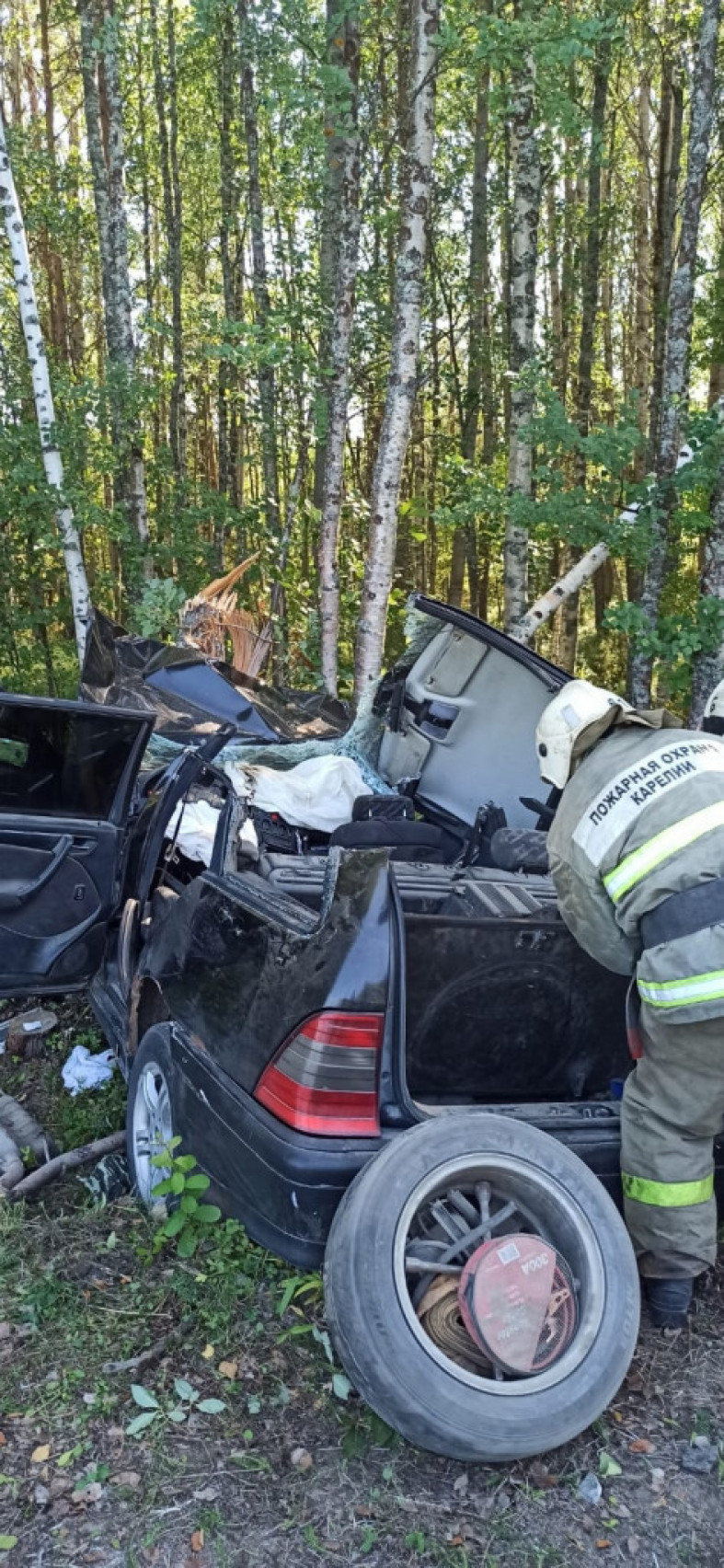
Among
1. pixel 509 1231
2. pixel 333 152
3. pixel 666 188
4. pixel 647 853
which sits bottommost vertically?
pixel 509 1231

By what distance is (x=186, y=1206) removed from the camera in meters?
2.82

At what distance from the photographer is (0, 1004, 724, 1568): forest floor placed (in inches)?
84.8

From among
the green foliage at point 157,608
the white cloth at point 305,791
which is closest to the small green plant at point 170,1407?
the white cloth at point 305,791

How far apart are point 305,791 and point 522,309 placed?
663 cm

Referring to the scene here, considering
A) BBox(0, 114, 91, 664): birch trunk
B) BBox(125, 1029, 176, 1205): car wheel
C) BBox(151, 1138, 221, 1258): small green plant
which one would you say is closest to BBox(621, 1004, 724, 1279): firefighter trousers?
BBox(151, 1138, 221, 1258): small green plant

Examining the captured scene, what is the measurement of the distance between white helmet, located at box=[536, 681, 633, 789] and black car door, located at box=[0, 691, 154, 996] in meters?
1.76

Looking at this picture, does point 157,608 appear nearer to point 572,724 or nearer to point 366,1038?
point 572,724

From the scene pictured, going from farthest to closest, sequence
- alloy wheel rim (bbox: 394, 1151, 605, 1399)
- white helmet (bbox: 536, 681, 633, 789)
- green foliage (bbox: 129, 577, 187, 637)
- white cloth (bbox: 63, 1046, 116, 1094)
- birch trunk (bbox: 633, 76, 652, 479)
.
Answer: birch trunk (bbox: 633, 76, 652, 479) → green foliage (bbox: 129, 577, 187, 637) → white cloth (bbox: 63, 1046, 116, 1094) → white helmet (bbox: 536, 681, 633, 789) → alloy wheel rim (bbox: 394, 1151, 605, 1399)

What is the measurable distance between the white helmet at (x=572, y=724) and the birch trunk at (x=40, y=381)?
25.9 ft

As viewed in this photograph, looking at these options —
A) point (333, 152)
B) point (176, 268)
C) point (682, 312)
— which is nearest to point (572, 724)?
point (682, 312)

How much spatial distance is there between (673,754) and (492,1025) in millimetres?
952

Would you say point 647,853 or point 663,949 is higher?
point 647,853

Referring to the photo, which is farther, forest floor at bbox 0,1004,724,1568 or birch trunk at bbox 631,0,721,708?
birch trunk at bbox 631,0,721,708

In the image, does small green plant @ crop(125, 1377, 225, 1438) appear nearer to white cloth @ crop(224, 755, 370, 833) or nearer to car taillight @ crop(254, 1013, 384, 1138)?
car taillight @ crop(254, 1013, 384, 1138)
